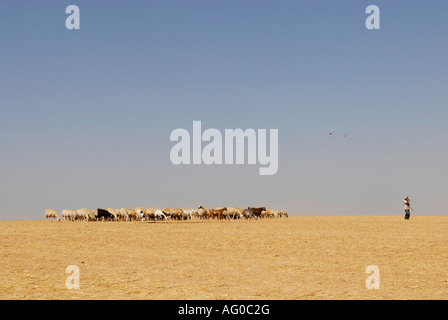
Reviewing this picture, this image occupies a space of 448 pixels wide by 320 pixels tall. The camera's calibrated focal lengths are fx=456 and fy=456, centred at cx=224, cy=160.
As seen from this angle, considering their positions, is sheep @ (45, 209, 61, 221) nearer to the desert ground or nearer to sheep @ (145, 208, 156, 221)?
sheep @ (145, 208, 156, 221)

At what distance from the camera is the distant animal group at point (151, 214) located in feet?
221

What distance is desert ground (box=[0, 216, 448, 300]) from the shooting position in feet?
41.4

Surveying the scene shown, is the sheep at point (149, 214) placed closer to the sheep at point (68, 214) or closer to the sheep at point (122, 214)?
the sheep at point (122, 214)

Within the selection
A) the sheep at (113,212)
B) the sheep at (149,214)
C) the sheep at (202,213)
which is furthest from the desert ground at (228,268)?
the sheep at (202,213)

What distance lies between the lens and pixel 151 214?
6688 cm

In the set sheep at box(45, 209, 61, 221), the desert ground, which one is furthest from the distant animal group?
the desert ground

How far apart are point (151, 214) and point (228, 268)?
51290mm

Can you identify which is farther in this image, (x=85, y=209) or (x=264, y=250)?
(x=85, y=209)

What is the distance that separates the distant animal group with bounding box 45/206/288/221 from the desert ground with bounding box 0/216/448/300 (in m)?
41.0

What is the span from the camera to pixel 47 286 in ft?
44.6

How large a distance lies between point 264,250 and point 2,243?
51.0 feet

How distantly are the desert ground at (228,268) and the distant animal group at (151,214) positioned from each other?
4095cm
